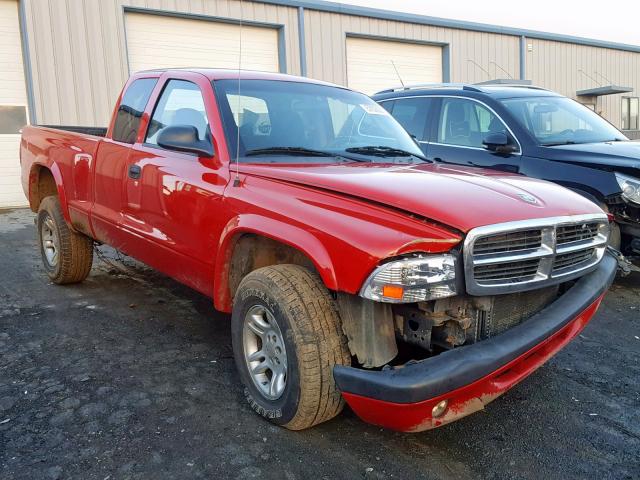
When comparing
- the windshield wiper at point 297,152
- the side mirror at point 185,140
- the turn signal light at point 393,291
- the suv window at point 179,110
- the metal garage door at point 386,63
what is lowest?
the turn signal light at point 393,291

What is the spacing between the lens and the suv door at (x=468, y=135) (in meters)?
5.66

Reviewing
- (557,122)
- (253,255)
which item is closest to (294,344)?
(253,255)

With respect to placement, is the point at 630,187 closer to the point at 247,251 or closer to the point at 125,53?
the point at 247,251

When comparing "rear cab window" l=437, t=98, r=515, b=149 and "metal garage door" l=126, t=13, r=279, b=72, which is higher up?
"metal garage door" l=126, t=13, r=279, b=72

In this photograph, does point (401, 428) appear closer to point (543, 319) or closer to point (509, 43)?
point (543, 319)

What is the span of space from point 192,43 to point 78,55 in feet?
8.41

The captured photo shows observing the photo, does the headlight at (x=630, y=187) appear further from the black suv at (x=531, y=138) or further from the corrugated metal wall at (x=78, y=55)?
the corrugated metal wall at (x=78, y=55)

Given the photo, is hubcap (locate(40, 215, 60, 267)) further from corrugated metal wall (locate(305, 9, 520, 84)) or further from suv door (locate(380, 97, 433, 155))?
corrugated metal wall (locate(305, 9, 520, 84))

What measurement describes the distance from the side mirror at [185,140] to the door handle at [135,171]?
0.57 meters

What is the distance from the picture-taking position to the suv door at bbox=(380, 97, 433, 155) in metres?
6.45

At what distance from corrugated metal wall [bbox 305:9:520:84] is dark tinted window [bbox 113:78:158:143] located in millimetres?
10625

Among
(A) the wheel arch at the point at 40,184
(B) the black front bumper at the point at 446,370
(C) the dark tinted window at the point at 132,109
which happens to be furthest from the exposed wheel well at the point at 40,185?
(B) the black front bumper at the point at 446,370

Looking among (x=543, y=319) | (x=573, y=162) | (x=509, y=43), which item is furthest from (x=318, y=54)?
(x=543, y=319)

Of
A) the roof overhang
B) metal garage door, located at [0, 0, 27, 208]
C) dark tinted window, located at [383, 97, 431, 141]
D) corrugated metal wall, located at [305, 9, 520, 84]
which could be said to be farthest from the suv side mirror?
the roof overhang
